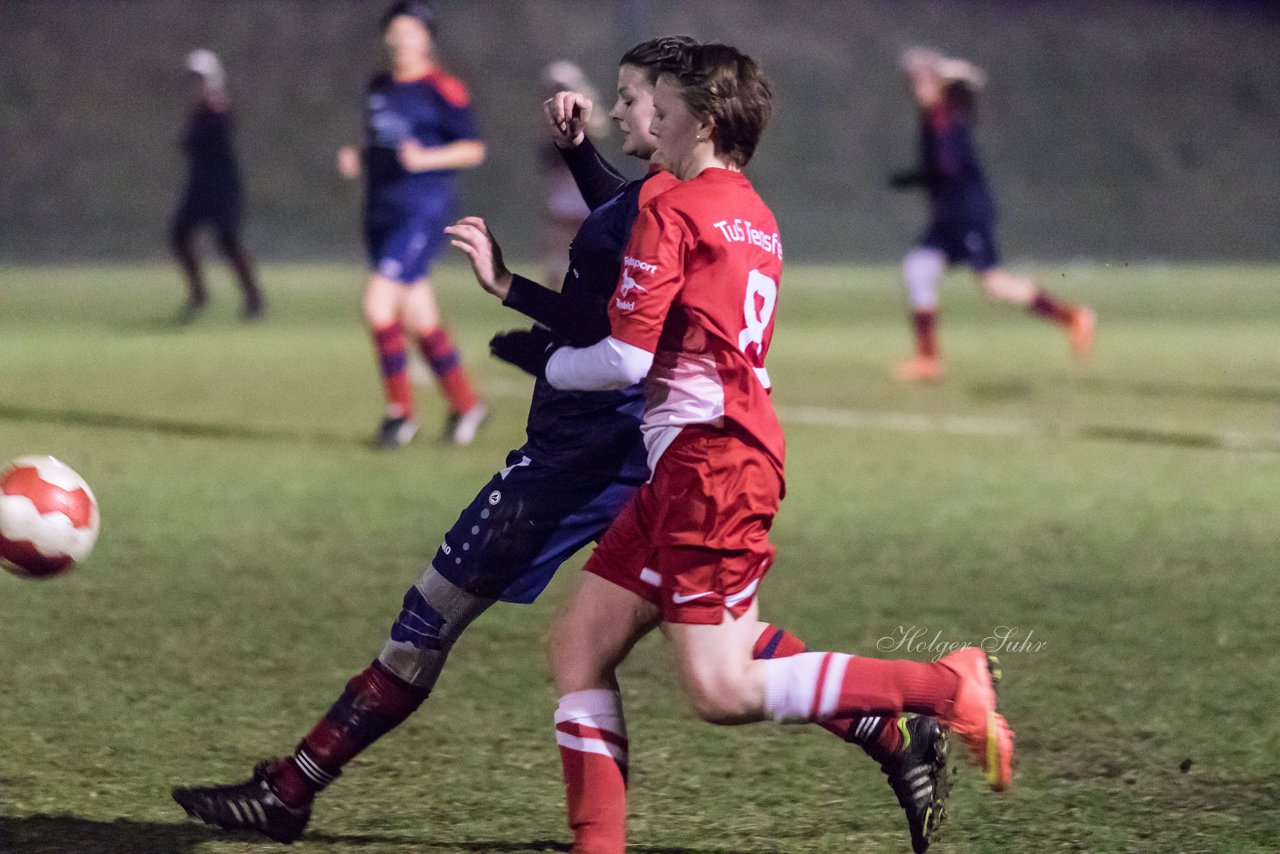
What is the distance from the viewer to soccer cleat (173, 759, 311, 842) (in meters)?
3.77

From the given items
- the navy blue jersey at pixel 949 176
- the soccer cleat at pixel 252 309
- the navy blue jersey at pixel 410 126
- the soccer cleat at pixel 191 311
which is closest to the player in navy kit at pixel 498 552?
the navy blue jersey at pixel 410 126

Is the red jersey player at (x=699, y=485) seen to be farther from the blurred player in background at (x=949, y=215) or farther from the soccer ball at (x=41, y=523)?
the blurred player in background at (x=949, y=215)

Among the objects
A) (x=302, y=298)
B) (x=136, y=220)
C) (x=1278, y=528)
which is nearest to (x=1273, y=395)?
(x=1278, y=528)

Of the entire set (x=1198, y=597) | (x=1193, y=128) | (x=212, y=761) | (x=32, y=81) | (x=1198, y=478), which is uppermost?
(x=1193, y=128)

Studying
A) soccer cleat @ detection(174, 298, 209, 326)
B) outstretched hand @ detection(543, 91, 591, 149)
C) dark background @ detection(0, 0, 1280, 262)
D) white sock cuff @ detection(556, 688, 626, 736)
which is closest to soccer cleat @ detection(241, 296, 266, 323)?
soccer cleat @ detection(174, 298, 209, 326)

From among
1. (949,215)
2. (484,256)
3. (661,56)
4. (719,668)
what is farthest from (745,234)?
(949,215)

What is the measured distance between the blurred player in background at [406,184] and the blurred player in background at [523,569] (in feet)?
18.5

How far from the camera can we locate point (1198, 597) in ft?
20.4

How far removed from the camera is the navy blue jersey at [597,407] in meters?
3.75

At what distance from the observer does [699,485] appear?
11.1 feet

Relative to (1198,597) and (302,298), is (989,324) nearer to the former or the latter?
(302,298)

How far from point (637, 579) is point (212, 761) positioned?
1.43 meters

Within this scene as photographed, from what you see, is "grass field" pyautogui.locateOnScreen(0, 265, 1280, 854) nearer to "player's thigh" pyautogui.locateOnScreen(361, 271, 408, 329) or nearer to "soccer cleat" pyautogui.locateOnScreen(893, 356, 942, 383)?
"soccer cleat" pyautogui.locateOnScreen(893, 356, 942, 383)

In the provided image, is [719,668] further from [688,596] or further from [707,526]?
[707,526]
